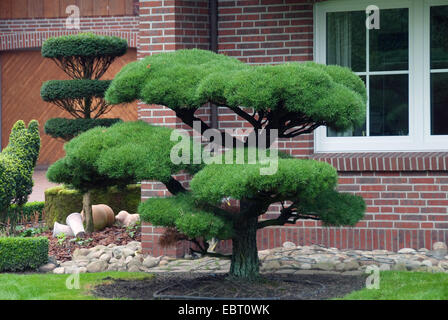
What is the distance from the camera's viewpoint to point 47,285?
634cm

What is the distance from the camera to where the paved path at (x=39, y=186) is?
47.2ft

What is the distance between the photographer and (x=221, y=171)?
529 cm

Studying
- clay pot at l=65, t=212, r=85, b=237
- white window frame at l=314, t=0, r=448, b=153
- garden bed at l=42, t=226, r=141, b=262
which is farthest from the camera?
clay pot at l=65, t=212, r=85, b=237

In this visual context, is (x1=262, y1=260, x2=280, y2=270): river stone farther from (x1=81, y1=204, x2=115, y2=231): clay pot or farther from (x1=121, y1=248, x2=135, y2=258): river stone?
(x1=81, y1=204, x2=115, y2=231): clay pot

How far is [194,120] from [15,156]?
400cm

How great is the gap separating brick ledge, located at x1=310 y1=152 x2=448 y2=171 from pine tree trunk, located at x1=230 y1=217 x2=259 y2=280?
2.09 m

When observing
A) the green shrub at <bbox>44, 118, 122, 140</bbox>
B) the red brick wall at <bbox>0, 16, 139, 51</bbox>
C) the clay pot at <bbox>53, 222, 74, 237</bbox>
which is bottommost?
the clay pot at <bbox>53, 222, 74, 237</bbox>

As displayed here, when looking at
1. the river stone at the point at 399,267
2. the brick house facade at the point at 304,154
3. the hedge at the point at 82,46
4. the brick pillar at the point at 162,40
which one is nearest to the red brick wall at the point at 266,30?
the brick house facade at the point at 304,154

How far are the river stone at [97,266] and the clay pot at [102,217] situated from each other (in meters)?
2.22

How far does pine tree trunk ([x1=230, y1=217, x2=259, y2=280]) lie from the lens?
6016 mm

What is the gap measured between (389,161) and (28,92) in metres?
13.4

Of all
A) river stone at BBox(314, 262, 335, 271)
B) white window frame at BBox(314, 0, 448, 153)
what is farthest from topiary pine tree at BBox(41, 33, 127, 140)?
river stone at BBox(314, 262, 335, 271)

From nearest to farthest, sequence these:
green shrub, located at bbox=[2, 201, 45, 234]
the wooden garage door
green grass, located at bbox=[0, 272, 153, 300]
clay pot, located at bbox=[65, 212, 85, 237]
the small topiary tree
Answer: green grass, located at bbox=[0, 272, 153, 300] < the small topiary tree < clay pot, located at bbox=[65, 212, 85, 237] < green shrub, located at bbox=[2, 201, 45, 234] < the wooden garage door

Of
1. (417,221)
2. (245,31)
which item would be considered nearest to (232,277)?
(417,221)
